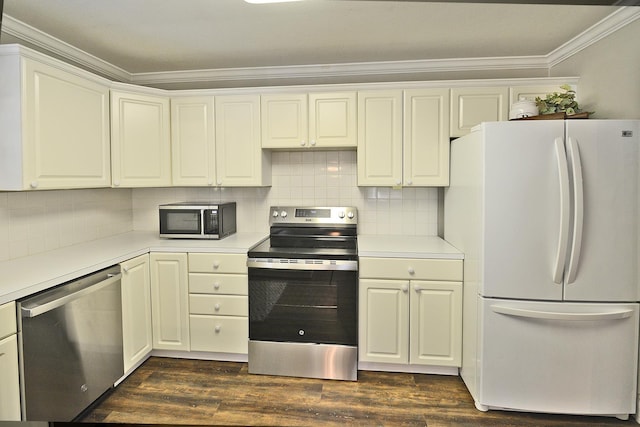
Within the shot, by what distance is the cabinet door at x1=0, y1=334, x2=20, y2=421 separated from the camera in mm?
1431

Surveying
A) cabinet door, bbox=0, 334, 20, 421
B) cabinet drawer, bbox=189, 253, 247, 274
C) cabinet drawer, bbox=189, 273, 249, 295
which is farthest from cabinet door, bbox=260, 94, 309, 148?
cabinet door, bbox=0, 334, 20, 421

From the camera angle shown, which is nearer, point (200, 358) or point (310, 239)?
point (200, 358)

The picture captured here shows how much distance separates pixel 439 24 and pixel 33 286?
246cm

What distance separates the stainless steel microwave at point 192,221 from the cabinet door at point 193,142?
0.22m

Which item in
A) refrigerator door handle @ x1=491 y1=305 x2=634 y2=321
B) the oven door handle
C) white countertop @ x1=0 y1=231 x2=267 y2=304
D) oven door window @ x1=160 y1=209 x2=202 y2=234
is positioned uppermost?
oven door window @ x1=160 y1=209 x2=202 y2=234

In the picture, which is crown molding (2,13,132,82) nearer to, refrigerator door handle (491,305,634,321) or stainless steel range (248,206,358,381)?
stainless steel range (248,206,358,381)

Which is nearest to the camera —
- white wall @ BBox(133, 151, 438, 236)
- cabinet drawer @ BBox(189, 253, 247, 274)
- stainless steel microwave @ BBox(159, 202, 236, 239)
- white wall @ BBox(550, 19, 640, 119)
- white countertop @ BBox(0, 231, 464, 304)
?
white countertop @ BBox(0, 231, 464, 304)

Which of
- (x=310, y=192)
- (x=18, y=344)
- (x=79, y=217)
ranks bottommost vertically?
(x=18, y=344)

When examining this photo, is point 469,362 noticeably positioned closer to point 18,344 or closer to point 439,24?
point 439,24

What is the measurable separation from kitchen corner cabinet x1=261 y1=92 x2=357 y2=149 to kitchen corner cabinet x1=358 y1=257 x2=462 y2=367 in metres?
0.92

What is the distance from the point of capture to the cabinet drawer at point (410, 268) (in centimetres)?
228

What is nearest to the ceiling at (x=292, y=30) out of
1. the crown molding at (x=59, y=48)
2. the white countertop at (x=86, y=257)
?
the crown molding at (x=59, y=48)

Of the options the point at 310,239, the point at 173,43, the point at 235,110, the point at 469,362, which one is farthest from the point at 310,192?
the point at 469,362

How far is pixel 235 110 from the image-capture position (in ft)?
8.96
